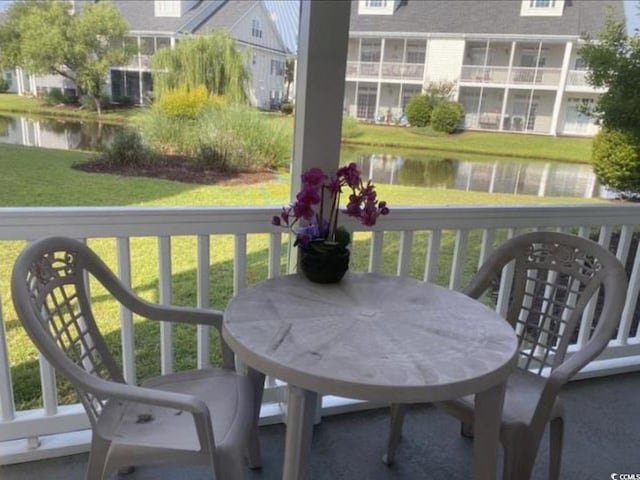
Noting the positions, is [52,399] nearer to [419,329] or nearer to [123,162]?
[123,162]

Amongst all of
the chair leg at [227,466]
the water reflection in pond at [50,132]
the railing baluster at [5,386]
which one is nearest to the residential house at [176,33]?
the water reflection in pond at [50,132]

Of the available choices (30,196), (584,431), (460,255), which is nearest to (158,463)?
(30,196)

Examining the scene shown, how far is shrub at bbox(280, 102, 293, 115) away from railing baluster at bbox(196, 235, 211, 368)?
607 millimetres

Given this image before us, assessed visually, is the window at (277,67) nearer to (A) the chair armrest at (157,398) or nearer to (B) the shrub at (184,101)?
(B) the shrub at (184,101)

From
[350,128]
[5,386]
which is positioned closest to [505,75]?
[350,128]

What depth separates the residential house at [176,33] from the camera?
165 centimetres

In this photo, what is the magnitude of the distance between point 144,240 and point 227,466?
156 cm

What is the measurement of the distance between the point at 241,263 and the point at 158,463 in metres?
0.86

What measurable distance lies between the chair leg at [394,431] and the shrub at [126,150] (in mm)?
1402

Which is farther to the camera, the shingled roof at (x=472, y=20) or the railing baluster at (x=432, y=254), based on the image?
the railing baluster at (x=432, y=254)

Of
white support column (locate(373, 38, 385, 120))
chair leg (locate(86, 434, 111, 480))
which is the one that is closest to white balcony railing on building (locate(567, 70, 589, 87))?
white support column (locate(373, 38, 385, 120))

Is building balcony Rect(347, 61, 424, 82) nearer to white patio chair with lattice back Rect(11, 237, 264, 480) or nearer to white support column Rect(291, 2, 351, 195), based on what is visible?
white support column Rect(291, 2, 351, 195)

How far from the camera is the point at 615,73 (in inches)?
87.7

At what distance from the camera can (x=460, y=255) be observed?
2209mm
